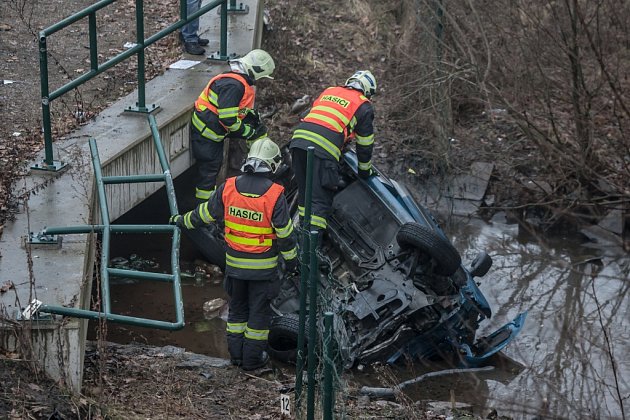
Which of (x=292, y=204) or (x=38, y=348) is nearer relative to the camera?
(x=38, y=348)

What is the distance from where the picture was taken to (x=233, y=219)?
643cm

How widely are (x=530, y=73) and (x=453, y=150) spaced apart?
196 cm

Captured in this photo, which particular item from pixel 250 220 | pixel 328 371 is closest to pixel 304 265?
pixel 328 371

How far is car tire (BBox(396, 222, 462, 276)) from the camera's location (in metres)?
6.77

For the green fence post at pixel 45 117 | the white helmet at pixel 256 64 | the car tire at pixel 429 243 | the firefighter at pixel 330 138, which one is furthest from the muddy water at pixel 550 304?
the green fence post at pixel 45 117

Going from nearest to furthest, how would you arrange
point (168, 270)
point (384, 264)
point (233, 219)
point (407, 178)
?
point (233, 219), point (384, 264), point (168, 270), point (407, 178)

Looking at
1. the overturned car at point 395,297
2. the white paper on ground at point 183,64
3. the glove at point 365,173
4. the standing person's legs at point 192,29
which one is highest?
the standing person's legs at point 192,29

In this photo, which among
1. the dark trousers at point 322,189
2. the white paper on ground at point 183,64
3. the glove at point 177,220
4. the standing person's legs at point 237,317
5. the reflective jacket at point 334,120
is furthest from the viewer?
the white paper on ground at point 183,64

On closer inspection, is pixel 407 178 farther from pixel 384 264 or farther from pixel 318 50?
pixel 384 264

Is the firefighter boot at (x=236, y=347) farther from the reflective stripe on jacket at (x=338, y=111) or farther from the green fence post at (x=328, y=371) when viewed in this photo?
the green fence post at (x=328, y=371)

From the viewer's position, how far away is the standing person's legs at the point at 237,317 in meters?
6.72

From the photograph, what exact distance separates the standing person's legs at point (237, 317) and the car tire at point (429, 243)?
1.29m

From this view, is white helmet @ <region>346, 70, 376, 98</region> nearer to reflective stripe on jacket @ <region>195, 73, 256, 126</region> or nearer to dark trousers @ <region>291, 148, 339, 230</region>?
dark trousers @ <region>291, 148, 339, 230</region>

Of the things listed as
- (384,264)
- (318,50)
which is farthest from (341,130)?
(318,50)
